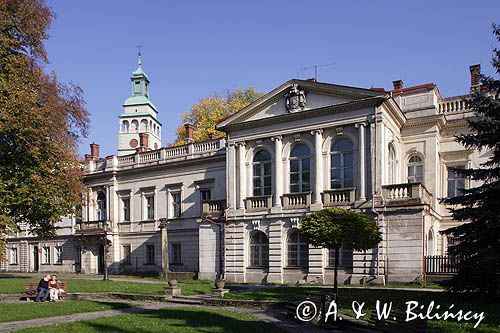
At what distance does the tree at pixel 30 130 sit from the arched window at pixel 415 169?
18.7 meters

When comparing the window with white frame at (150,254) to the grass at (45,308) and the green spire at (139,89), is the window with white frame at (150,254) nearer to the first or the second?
the grass at (45,308)

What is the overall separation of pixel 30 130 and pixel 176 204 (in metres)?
16.4

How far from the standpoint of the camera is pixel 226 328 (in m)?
12.6

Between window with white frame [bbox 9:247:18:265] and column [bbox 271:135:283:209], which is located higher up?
column [bbox 271:135:283:209]

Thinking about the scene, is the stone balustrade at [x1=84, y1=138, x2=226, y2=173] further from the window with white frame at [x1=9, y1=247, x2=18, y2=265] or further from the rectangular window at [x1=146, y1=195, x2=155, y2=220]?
the window with white frame at [x1=9, y1=247, x2=18, y2=265]

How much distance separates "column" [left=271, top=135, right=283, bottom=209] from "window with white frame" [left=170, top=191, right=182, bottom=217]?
9988mm

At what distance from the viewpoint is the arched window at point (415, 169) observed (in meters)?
29.2

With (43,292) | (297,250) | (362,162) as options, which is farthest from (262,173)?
(43,292)

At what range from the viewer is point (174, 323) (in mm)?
13484

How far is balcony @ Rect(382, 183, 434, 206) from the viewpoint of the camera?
24312 mm

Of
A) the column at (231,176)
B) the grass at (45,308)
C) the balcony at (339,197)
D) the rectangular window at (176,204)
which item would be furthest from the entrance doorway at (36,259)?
the balcony at (339,197)

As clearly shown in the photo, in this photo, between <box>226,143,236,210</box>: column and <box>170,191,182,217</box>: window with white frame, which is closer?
<box>226,143,236,210</box>: column

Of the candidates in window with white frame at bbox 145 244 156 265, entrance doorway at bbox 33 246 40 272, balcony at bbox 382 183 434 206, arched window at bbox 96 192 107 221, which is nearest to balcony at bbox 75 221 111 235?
arched window at bbox 96 192 107 221

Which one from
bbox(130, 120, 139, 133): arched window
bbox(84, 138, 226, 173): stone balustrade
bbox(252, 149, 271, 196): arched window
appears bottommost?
bbox(252, 149, 271, 196): arched window
